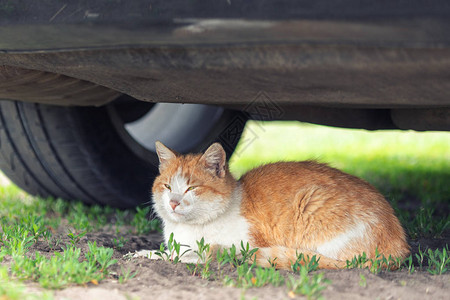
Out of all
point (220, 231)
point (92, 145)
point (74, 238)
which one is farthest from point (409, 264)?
point (92, 145)

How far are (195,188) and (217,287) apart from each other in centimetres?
72

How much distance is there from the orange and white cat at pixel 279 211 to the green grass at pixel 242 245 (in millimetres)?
89

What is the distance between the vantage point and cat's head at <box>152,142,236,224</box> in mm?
2554

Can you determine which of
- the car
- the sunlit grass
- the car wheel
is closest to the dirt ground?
the car

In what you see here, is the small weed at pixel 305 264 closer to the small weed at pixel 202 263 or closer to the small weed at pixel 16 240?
the small weed at pixel 202 263

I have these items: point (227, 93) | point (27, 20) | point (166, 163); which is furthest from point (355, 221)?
point (27, 20)

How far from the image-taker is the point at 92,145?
3.50m

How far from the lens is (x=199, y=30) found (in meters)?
1.78

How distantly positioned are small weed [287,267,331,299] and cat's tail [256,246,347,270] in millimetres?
248

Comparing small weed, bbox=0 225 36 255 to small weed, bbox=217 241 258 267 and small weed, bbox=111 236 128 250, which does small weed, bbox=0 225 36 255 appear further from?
small weed, bbox=217 241 258 267

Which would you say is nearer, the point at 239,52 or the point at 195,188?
the point at 239,52

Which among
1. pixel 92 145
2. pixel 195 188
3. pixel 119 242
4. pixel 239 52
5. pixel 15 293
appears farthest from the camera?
pixel 92 145

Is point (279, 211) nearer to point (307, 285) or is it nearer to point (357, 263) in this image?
point (357, 263)

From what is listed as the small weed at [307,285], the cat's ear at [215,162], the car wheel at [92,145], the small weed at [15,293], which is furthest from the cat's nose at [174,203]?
the car wheel at [92,145]
